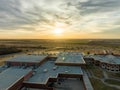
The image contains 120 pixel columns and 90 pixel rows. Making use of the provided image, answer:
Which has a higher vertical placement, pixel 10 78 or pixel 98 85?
pixel 10 78

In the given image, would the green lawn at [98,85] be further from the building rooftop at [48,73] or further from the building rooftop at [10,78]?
the building rooftop at [10,78]

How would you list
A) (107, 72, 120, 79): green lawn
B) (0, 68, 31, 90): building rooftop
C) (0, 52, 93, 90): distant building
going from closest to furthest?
(0, 68, 31, 90): building rooftop
(0, 52, 93, 90): distant building
(107, 72, 120, 79): green lawn

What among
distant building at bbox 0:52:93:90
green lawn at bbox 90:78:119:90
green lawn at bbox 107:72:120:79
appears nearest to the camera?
distant building at bbox 0:52:93:90

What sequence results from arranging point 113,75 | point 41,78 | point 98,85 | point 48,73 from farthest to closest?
point 113,75 < point 48,73 < point 98,85 < point 41,78

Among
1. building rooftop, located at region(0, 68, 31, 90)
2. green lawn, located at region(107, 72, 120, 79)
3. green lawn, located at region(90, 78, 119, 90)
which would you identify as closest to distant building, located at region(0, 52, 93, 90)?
building rooftop, located at region(0, 68, 31, 90)

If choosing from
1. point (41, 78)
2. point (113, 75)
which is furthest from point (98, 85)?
point (41, 78)

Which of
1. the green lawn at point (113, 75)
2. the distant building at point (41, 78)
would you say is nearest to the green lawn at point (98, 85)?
the distant building at point (41, 78)

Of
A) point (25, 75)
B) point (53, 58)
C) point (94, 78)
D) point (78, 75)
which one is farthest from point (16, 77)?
point (53, 58)

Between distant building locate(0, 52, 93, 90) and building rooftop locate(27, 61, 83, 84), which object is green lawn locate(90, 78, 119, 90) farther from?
building rooftop locate(27, 61, 83, 84)

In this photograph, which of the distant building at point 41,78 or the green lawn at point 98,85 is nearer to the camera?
the distant building at point 41,78

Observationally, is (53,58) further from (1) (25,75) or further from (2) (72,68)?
(1) (25,75)

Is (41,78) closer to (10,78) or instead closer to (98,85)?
(10,78)

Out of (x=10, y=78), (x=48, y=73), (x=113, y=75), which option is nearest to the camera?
(x=10, y=78)
